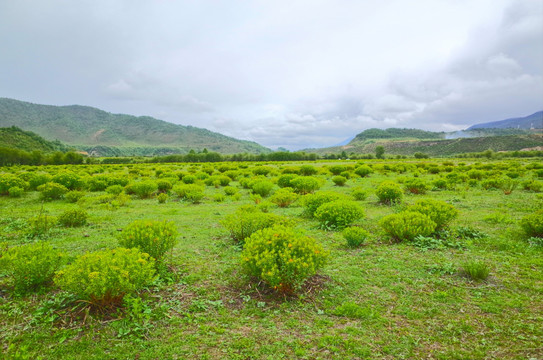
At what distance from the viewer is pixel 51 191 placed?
607 inches

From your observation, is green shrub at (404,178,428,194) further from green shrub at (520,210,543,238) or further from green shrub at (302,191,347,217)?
green shrub at (520,210,543,238)

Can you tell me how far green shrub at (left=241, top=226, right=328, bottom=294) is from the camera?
15.6 feet

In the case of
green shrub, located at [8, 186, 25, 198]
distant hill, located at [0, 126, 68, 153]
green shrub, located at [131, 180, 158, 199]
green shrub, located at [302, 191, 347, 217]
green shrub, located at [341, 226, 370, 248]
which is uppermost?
distant hill, located at [0, 126, 68, 153]

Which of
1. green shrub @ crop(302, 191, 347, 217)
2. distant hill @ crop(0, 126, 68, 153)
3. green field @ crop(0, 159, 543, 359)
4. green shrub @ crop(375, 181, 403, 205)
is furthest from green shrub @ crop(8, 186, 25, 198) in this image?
distant hill @ crop(0, 126, 68, 153)

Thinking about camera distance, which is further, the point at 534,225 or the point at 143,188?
the point at 143,188

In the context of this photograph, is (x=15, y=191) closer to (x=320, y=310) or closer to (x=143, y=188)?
(x=143, y=188)

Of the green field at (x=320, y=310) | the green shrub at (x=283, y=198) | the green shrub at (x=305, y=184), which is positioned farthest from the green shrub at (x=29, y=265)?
the green shrub at (x=305, y=184)

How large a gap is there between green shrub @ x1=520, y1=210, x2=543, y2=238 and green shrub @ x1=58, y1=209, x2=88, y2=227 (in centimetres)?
1465

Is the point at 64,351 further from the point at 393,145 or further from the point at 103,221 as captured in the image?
the point at 393,145

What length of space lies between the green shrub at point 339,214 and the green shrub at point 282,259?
4559 mm

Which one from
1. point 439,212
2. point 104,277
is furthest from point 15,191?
point 439,212

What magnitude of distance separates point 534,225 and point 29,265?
12.1 meters

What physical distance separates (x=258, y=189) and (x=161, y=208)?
20.2 ft

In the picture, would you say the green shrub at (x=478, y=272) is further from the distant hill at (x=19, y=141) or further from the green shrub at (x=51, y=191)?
the distant hill at (x=19, y=141)
